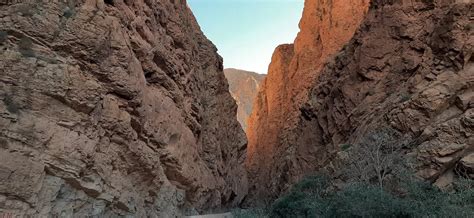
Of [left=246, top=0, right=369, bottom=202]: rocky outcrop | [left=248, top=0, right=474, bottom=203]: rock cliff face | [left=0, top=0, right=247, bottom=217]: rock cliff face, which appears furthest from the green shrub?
[left=246, top=0, right=369, bottom=202]: rocky outcrop

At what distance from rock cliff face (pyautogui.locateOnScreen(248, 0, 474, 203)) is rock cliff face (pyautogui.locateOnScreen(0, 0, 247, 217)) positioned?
792 centimetres

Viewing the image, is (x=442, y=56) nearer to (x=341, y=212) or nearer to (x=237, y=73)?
(x=341, y=212)

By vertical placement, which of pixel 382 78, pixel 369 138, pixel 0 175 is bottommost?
pixel 0 175

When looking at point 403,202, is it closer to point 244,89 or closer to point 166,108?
point 166,108

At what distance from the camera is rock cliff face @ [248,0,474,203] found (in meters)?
12.6

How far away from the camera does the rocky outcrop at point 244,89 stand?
359ft

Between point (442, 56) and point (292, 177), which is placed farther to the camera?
point (292, 177)

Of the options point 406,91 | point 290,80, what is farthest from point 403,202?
point 290,80

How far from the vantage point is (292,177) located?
2806cm

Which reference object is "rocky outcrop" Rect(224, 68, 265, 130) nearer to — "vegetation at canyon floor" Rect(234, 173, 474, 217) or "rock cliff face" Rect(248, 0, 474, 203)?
"rock cliff face" Rect(248, 0, 474, 203)

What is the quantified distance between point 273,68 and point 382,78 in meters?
32.6

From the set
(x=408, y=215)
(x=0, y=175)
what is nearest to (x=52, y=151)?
(x=0, y=175)

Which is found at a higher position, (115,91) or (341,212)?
(115,91)

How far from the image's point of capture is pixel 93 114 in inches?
454
